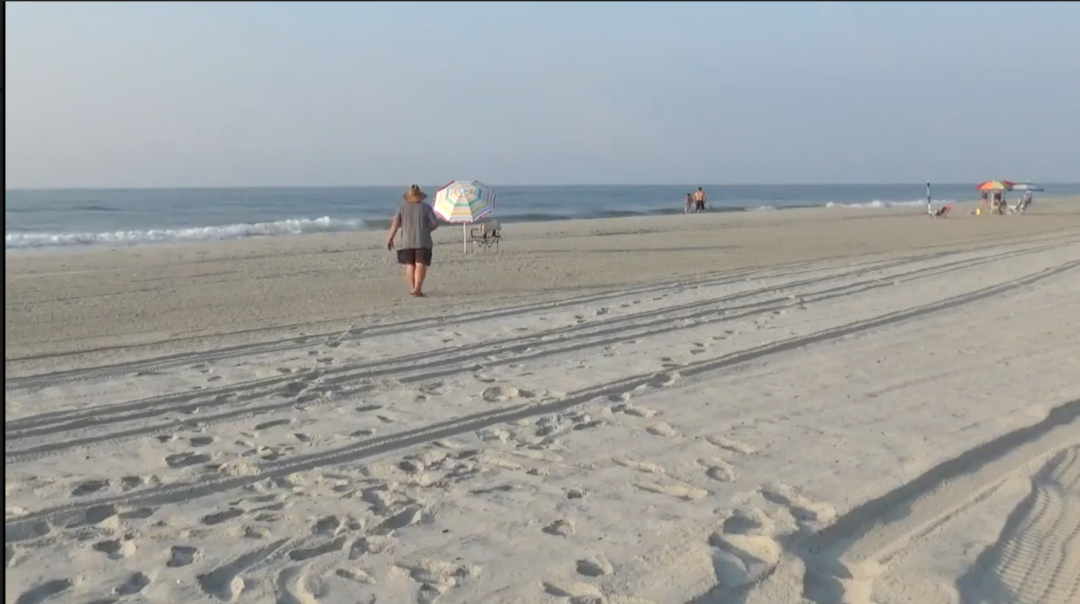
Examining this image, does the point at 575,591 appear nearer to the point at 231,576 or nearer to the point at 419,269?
the point at 231,576

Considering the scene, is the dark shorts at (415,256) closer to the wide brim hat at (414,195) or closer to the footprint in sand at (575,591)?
the wide brim hat at (414,195)

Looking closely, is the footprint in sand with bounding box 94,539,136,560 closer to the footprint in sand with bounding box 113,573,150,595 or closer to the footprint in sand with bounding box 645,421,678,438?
the footprint in sand with bounding box 113,573,150,595

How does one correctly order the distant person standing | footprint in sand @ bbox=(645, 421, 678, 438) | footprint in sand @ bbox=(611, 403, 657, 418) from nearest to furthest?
footprint in sand @ bbox=(645, 421, 678, 438), footprint in sand @ bbox=(611, 403, 657, 418), the distant person standing

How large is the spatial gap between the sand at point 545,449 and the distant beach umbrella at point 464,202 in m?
4.92

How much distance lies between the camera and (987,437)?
539 centimetres

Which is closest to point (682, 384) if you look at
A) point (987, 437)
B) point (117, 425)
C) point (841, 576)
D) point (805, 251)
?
point (987, 437)

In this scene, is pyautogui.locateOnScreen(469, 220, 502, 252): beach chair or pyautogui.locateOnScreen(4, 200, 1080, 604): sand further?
pyautogui.locateOnScreen(469, 220, 502, 252): beach chair

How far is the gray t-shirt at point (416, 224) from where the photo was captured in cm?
1116

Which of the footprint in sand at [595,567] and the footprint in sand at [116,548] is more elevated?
the footprint in sand at [116,548]

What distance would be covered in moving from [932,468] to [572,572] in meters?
2.24

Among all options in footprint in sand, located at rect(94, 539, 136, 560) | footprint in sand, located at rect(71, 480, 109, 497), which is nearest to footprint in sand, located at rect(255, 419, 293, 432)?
footprint in sand, located at rect(71, 480, 109, 497)

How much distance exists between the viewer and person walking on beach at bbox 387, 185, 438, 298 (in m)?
11.2

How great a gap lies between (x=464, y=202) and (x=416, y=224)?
4745 mm

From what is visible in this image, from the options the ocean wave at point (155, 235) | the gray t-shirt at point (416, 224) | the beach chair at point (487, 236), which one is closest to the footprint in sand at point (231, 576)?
the gray t-shirt at point (416, 224)
